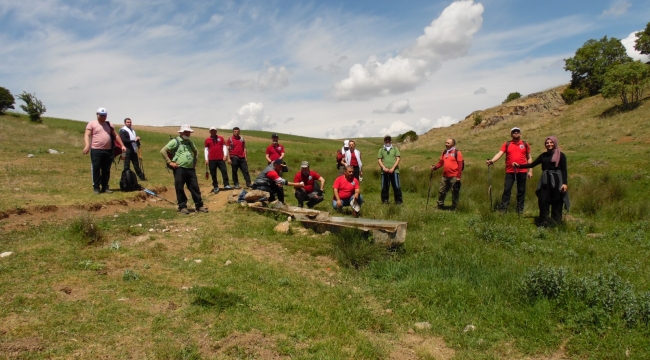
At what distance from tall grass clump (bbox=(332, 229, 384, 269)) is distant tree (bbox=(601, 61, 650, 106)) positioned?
32.7 m

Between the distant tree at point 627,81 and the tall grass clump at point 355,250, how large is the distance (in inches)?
1286

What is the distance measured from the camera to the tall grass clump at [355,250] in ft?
19.5

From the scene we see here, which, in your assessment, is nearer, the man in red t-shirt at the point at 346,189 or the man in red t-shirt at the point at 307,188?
the man in red t-shirt at the point at 346,189

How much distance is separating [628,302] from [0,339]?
5678mm

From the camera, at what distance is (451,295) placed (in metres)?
4.80

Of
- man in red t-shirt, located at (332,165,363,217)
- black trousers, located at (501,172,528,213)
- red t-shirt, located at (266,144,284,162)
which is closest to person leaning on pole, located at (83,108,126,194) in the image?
red t-shirt, located at (266,144,284,162)

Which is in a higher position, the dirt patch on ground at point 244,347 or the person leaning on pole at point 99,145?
the person leaning on pole at point 99,145

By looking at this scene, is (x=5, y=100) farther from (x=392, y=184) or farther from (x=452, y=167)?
(x=452, y=167)

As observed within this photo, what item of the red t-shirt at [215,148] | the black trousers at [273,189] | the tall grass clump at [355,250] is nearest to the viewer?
the tall grass clump at [355,250]

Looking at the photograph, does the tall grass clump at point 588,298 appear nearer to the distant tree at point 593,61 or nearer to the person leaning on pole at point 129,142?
the person leaning on pole at point 129,142

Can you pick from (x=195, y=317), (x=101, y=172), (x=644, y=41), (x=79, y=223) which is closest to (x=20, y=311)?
(x=195, y=317)

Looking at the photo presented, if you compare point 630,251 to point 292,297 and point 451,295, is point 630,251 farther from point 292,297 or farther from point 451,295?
point 292,297

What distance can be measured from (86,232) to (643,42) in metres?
44.9

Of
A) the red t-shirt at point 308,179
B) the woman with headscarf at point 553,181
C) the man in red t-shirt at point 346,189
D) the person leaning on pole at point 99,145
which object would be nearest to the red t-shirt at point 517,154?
the woman with headscarf at point 553,181
